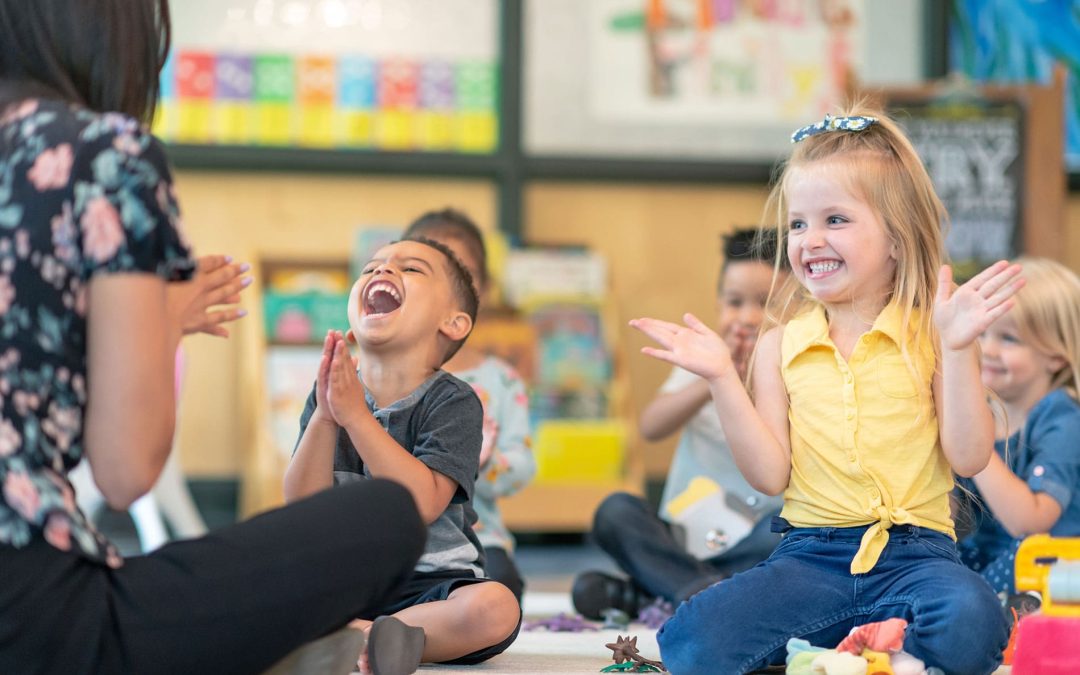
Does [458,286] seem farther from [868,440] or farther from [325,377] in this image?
[868,440]

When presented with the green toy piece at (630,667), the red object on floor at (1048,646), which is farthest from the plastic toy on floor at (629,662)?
the red object on floor at (1048,646)

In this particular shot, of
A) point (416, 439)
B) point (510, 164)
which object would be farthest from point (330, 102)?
point (416, 439)

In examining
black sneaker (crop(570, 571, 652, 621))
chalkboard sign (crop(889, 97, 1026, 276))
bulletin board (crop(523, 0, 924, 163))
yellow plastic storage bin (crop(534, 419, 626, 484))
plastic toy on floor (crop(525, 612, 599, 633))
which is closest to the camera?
plastic toy on floor (crop(525, 612, 599, 633))

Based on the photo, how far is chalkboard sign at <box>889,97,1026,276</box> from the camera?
399cm

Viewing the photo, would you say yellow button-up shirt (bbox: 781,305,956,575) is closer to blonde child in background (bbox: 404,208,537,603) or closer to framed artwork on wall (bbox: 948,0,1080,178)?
blonde child in background (bbox: 404,208,537,603)

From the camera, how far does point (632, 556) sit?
7.48 ft

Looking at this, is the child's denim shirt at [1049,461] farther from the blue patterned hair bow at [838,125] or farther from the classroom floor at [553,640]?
the blue patterned hair bow at [838,125]

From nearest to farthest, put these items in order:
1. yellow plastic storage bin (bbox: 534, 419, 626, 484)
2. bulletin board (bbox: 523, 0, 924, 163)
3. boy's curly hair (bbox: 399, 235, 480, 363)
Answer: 1. boy's curly hair (bbox: 399, 235, 480, 363)
2. yellow plastic storage bin (bbox: 534, 419, 626, 484)
3. bulletin board (bbox: 523, 0, 924, 163)

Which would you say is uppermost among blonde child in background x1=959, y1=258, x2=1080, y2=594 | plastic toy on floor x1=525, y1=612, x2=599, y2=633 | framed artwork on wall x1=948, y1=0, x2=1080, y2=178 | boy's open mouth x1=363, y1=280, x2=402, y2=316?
framed artwork on wall x1=948, y1=0, x2=1080, y2=178

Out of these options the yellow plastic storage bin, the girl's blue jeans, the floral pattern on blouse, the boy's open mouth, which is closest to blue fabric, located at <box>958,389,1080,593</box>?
the girl's blue jeans

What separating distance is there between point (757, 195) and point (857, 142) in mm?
2570

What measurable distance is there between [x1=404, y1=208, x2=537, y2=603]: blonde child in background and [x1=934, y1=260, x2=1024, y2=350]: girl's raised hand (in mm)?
803

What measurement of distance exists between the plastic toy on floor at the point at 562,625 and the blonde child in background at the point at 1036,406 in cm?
62

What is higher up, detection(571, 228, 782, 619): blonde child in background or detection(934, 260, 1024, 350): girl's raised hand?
detection(934, 260, 1024, 350): girl's raised hand
